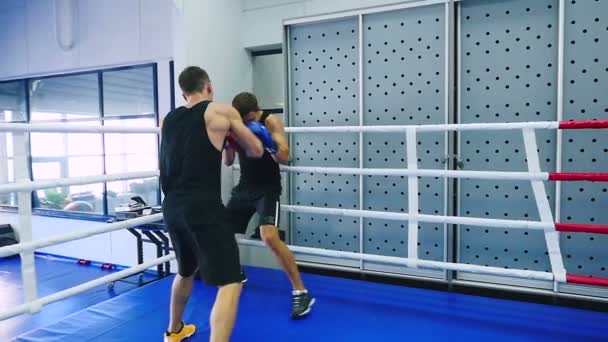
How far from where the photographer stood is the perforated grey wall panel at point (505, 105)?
237cm

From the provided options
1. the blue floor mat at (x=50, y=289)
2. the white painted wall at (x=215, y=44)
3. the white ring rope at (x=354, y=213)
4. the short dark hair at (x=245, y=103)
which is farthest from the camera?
the blue floor mat at (x=50, y=289)

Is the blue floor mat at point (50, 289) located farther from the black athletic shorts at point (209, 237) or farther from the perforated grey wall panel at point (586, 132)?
the perforated grey wall panel at point (586, 132)

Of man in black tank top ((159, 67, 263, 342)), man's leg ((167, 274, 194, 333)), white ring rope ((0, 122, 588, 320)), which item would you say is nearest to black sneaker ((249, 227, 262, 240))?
white ring rope ((0, 122, 588, 320))

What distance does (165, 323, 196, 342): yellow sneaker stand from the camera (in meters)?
2.00

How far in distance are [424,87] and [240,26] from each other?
5.48ft

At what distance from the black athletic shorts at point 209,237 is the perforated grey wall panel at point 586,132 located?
191 centimetres

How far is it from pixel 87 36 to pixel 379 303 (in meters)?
4.76

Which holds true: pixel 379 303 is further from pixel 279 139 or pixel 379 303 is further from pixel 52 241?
pixel 52 241

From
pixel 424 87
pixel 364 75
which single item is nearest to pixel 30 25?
pixel 364 75

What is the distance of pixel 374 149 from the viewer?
9.25 feet

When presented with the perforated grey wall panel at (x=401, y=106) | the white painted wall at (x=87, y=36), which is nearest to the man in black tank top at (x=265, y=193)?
the perforated grey wall panel at (x=401, y=106)

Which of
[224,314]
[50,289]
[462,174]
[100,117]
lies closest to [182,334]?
[224,314]

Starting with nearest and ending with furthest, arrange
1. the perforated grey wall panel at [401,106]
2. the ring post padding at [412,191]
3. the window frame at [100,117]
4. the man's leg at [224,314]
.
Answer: the man's leg at [224,314]
the ring post padding at [412,191]
the perforated grey wall panel at [401,106]
the window frame at [100,117]

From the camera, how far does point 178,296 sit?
197 cm
